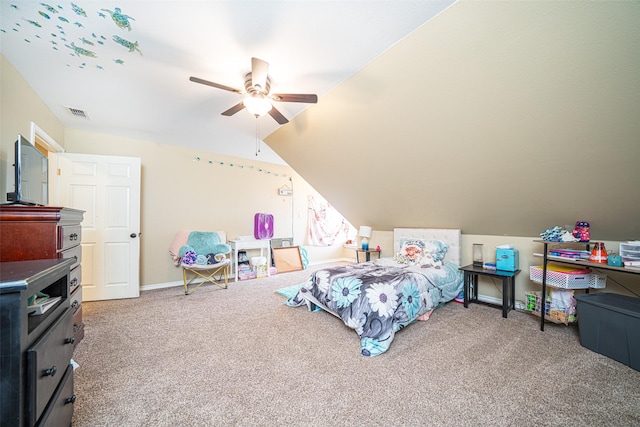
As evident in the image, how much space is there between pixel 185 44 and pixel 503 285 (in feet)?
13.0

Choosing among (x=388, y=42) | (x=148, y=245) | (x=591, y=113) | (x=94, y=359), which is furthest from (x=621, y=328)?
(x=148, y=245)

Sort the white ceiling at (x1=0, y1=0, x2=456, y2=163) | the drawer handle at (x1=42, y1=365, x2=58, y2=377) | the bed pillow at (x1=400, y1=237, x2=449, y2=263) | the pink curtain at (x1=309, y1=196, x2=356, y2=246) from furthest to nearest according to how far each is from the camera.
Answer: the pink curtain at (x1=309, y1=196, x2=356, y2=246)
the bed pillow at (x1=400, y1=237, x2=449, y2=263)
the white ceiling at (x1=0, y1=0, x2=456, y2=163)
the drawer handle at (x1=42, y1=365, x2=58, y2=377)

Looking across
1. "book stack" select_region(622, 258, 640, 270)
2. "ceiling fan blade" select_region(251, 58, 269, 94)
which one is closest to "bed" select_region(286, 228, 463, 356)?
"book stack" select_region(622, 258, 640, 270)

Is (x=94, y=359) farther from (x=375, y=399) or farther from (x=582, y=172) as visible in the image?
(x=582, y=172)

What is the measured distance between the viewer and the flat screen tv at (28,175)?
1771 millimetres

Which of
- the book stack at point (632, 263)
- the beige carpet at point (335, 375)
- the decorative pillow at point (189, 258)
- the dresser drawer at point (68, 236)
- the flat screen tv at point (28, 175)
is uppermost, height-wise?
the flat screen tv at point (28, 175)

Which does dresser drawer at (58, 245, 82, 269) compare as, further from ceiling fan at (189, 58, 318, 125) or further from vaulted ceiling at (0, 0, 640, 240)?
ceiling fan at (189, 58, 318, 125)

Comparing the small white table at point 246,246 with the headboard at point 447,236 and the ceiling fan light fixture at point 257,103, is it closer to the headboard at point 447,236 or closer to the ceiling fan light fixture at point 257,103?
the headboard at point 447,236

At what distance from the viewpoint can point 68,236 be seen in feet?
6.93

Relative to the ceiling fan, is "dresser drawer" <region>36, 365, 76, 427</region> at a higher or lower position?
lower

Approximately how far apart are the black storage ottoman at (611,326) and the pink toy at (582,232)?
1.77ft

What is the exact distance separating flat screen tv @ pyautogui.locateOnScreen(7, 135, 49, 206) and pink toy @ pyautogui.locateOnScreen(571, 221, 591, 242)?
4.83 metres

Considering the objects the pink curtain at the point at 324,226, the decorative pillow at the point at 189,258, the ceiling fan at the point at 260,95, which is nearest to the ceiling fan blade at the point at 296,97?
the ceiling fan at the point at 260,95

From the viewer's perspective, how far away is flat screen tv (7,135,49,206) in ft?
5.81
